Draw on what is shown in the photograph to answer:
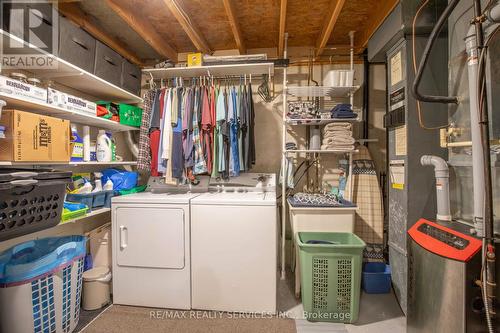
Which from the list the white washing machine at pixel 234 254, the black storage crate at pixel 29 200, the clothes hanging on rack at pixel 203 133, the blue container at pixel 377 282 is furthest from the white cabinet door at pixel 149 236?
the blue container at pixel 377 282

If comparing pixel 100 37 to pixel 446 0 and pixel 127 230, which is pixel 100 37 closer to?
pixel 127 230

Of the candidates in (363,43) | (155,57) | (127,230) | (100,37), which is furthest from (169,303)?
(363,43)

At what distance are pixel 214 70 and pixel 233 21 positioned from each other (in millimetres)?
492

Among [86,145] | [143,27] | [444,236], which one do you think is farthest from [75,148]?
[444,236]

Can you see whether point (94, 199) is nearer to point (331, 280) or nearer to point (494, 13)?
point (331, 280)

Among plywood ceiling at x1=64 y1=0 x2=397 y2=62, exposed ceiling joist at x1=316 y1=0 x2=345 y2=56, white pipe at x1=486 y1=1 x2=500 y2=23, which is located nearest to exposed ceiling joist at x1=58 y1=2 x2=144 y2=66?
plywood ceiling at x1=64 y1=0 x2=397 y2=62

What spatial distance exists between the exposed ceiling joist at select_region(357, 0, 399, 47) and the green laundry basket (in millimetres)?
1902

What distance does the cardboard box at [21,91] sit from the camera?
45.9 inches

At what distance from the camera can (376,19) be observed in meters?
1.95

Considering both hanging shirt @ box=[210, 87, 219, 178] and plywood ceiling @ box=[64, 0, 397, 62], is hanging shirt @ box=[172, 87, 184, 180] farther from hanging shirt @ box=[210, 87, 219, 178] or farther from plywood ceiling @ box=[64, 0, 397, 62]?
plywood ceiling @ box=[64, 0, 397, 62]

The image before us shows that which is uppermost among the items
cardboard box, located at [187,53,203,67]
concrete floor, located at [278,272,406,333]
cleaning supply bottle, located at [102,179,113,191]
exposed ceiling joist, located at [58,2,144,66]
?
exposed ceiling joist, located at [58,2,144,66]

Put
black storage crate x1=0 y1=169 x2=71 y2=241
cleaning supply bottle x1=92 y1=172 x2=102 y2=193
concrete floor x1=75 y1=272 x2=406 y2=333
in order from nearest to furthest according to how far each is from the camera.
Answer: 1. black storage crate x1=0 y1=169 x2=71 y2=241
2. concrete floor x1=75 y1=272 x2=406 y2=333
3. cleaning supply bottle x1=92 y1=172 x2=102 y2=193

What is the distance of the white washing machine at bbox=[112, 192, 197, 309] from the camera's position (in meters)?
1.72

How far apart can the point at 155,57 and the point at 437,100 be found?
287 cm
